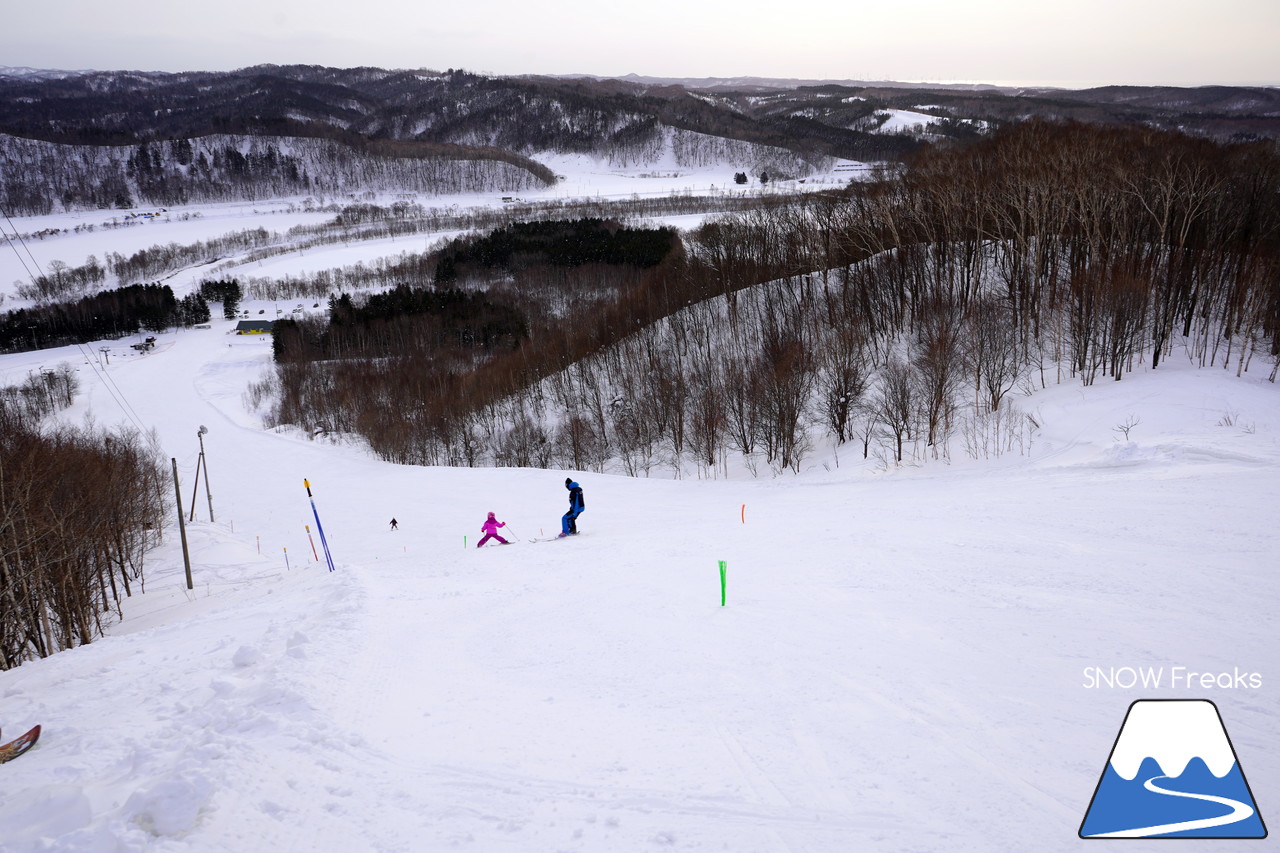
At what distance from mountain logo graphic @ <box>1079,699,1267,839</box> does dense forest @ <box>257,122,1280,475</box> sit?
21776 mm

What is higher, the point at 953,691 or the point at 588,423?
the point at 953,691

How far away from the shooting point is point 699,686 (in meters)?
8.05

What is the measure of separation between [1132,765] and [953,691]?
6.48 feet

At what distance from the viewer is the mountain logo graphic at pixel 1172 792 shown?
528 cm

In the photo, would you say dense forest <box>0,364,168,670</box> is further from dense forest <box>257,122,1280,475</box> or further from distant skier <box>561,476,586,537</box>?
dense forest <box>257,122,1280,475</box>

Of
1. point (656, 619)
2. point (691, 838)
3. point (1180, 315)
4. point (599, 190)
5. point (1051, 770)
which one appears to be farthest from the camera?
point (599, 190)

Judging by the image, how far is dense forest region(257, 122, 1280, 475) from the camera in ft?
98.4

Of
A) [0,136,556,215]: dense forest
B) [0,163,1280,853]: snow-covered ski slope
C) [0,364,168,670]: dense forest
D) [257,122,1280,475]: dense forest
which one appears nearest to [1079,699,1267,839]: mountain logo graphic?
[0,163,1280,853]: snow-covered ski slope

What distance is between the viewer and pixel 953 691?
7.56 metres

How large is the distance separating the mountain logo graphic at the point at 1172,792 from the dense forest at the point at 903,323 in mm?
21776

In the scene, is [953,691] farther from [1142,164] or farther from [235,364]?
[235,364]

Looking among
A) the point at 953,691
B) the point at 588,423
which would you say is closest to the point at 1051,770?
the point at 953,691

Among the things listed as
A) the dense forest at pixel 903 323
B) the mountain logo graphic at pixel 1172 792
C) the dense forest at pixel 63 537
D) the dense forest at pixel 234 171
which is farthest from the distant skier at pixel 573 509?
the dense forest at pixel 234 171

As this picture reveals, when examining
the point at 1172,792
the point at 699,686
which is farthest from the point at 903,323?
the point at 1172,792
